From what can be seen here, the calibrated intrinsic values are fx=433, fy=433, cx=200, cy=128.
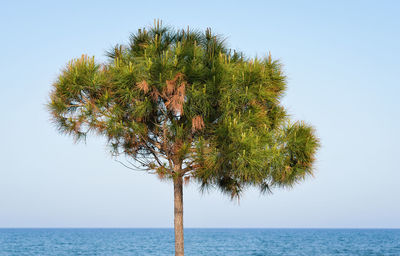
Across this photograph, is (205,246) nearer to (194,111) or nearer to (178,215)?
(178,215)

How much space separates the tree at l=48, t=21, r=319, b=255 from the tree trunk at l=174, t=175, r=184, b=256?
26 millimetres

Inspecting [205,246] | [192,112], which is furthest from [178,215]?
[205,246]

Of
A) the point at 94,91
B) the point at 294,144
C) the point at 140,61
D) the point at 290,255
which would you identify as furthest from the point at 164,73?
the point at 290,255

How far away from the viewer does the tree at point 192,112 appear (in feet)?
33.3

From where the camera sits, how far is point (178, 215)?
11180mm

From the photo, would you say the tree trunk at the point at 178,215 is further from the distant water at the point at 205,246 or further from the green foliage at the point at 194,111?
the distant water at the point at 205,246

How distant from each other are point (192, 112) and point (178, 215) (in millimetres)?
2742

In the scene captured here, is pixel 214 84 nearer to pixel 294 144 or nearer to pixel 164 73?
pixel 164 73

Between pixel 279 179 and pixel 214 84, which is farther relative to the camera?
pixel 279 179

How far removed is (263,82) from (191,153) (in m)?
2.51

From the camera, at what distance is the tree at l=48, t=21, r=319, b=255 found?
400 inches

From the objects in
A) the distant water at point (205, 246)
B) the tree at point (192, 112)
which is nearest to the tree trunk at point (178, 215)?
the tree at point (192, 112)

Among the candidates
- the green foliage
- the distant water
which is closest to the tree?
the green foliage

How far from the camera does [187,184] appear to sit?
1158 cm
